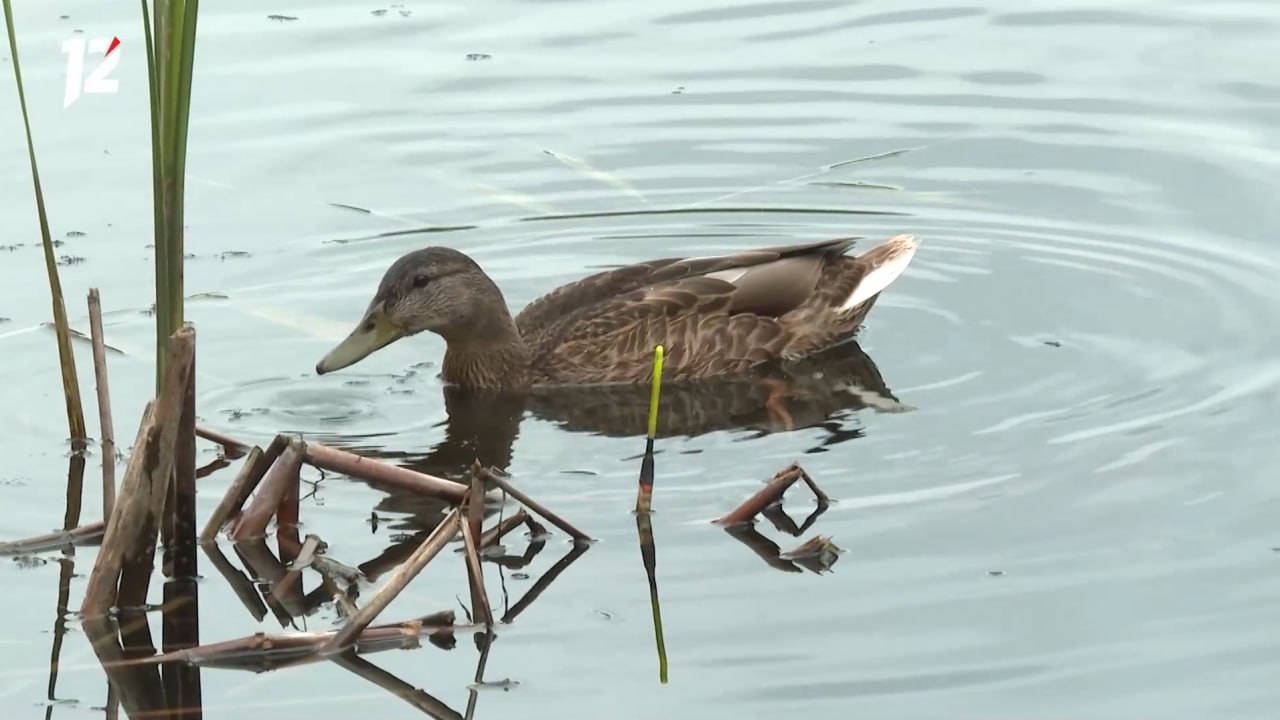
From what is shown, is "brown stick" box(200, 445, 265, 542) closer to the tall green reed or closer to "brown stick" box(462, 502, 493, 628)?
the tall green reed

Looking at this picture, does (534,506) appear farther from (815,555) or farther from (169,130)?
(169,130)

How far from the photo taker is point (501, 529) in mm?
7727

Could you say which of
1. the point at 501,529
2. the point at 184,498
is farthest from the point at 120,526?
the point at 501,529

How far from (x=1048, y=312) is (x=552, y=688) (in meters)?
5.13

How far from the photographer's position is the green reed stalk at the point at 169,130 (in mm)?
6496

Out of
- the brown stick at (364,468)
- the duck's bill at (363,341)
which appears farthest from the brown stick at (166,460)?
the duck's bill at (363,341)

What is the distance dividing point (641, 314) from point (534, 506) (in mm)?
3768

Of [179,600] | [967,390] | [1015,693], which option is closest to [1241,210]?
[967,390]

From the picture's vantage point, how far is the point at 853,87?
14.5 meters

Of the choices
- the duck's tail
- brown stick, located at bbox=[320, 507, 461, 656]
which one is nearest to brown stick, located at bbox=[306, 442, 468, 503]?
brown stick, located at bbox=[320, 507, 461, 656]

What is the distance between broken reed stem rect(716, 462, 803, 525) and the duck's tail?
325 cm

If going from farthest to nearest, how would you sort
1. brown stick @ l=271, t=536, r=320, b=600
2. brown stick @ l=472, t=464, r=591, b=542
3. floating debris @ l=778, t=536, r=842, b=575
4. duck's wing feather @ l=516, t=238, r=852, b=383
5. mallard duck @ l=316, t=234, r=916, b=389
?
1. duck's wing feather @ l=516, t=238, r=852, b=383
2. mallard duck @ l=316, t=234, r=916, b=389
3. floating debris @ l=778, t=536, r=842, b=575
4. brown stick @ l=271, t=536, r=320, b=600
5. brown stick @ l=472, t=464, r=591, b=542

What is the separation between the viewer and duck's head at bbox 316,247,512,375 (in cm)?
1068

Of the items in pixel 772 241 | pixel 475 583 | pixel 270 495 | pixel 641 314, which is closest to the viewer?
pixel 475 583
